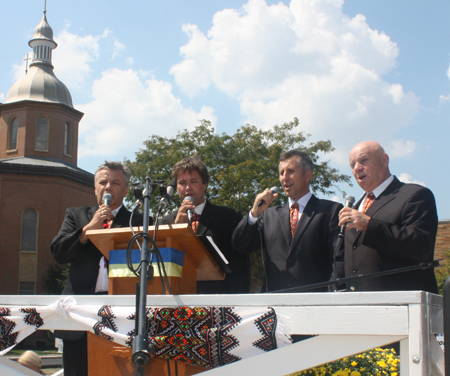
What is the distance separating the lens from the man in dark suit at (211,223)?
13.3 feet

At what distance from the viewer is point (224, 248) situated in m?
4.18

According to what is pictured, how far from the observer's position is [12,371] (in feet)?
8.59

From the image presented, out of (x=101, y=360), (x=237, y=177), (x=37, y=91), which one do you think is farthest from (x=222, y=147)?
(x=101, y=360)

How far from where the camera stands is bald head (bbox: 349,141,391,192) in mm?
3717

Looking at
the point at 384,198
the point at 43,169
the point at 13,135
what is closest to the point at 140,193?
the point at 384,198

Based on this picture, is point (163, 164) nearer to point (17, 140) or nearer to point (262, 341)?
point (17, 140)

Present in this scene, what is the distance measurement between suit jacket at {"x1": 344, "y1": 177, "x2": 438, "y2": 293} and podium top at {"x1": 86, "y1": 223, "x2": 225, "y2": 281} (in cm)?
100

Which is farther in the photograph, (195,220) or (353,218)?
(195,220)

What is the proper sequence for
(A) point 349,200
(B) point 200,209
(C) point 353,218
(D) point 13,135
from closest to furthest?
(C) point 353,218 → (A) point 349,200 → (B) point 200,209 → (D) point 13,135

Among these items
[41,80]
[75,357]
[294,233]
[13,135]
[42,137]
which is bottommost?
[75,357]

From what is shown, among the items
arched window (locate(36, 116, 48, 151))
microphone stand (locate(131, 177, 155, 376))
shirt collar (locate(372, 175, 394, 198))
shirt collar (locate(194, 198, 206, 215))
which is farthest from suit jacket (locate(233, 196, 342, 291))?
arched window (locate(36, 116, 48, 151))

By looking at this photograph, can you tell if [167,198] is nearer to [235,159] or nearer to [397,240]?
[397,240]

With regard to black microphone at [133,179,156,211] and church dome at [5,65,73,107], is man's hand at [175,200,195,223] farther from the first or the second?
church dome at [5,65,73,107]

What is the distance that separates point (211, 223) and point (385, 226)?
1.62m
